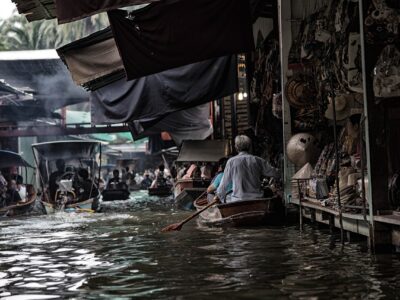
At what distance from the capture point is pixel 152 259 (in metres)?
8.00

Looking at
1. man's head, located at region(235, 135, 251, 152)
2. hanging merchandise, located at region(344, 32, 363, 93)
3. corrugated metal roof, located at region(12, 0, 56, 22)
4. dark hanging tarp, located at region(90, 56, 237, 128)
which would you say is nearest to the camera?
hanging merchandise, located at region(344, 32, 363, 93)

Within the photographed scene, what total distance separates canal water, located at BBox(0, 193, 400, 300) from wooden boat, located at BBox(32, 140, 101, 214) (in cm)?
798

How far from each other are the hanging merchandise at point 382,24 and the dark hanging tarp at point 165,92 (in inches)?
272

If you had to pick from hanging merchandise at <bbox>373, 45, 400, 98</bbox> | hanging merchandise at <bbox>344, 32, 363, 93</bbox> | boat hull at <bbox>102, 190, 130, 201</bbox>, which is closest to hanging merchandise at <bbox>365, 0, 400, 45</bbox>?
hanging merchandise at <bbox>373, 45, 400, 98</bbox>

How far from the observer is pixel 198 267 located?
7207mm

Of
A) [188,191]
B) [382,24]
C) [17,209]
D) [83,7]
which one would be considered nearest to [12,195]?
[17,209]

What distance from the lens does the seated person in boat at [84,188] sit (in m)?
20.4

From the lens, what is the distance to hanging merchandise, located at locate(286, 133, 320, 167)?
36.5 feet

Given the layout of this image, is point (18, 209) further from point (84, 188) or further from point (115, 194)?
point (115, 194)

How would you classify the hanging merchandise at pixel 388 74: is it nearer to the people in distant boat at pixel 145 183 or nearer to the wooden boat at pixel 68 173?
the wooden boat at pixel 68 173

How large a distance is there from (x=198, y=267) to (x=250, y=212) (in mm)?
3938

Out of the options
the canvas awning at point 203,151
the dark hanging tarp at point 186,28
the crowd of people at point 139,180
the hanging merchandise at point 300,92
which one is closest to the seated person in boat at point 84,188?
the canvas awning at point 203,151

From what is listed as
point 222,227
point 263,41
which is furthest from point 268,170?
point 263,41

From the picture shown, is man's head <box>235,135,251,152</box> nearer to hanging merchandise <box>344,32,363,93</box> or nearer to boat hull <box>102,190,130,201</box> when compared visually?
hanging merchandise <box>344,32,363,93</box>
